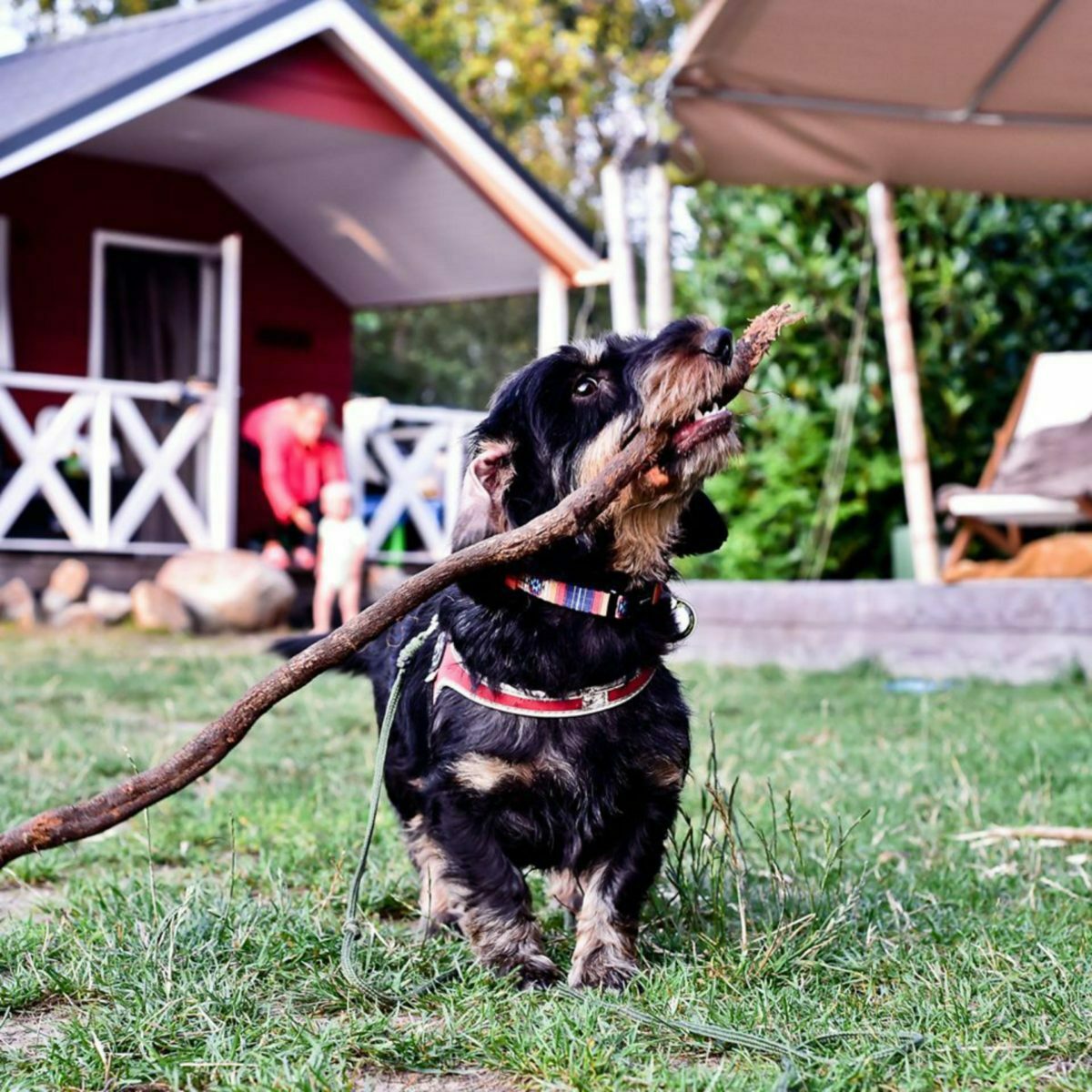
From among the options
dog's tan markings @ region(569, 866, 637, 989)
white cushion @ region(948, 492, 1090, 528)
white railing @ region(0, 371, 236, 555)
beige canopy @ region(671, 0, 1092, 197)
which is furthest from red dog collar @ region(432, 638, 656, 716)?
white railing @ region(0, 371, 236, 555)

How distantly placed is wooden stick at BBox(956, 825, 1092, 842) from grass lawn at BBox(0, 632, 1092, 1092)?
5 centimetres

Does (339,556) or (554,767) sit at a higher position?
(554,767)

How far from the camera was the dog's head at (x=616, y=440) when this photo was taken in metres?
3.01

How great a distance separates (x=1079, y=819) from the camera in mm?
4734

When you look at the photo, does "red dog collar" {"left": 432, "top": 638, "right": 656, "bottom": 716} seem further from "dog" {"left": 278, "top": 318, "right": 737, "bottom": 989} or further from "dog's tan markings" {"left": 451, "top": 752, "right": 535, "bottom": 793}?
"dog's tan markings" {"left": 451, "top": 752, "right": 535, "bottom": 793}

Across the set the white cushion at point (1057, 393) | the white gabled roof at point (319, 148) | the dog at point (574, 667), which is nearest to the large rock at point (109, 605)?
the white gabled roof at point (319, 148)

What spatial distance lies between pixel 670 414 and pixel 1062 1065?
54.4 inches

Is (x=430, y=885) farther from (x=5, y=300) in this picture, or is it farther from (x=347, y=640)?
(x=5, y=300)

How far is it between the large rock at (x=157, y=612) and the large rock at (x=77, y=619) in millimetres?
343

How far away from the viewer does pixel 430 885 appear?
356cm

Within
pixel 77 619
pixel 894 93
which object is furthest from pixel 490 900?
pixel 77 619

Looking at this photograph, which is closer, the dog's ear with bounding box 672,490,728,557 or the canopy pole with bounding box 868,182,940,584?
the dog's ear with bounding box 672,490,728,557

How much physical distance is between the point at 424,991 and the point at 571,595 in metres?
0.85

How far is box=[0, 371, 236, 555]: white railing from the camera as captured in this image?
13.0 meters
